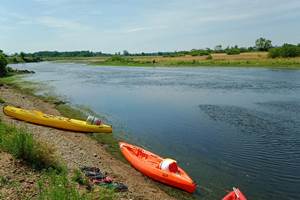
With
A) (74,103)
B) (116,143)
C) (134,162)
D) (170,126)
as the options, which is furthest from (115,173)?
(74,103)

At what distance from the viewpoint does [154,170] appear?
13906mm

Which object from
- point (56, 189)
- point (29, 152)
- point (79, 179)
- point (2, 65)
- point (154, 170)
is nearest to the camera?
point (56, 189)

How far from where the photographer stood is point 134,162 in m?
15.2

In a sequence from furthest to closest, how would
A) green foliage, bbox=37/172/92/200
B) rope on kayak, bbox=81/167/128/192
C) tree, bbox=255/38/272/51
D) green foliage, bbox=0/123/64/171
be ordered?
tree, bbox=255/38/272/51 < rope on kayak, bbox=81/167/128/192 < green foliage, bbox=0/123/64/171 < green foliage, bbox=37/172/92/200

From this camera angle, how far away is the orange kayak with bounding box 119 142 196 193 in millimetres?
12797

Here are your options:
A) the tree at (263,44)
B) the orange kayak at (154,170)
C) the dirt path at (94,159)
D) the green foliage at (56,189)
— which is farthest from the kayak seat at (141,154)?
the tree at (263,44)

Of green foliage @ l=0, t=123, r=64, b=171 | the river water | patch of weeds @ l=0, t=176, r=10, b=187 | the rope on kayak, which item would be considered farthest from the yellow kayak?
patch of weeds @ l=0, t=176, r=10, b=187

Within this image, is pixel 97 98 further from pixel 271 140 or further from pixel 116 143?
pixel 271 140

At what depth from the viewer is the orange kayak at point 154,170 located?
12.8 meters

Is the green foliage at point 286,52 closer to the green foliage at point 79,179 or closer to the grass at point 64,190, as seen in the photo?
the green foliage at point 79,179

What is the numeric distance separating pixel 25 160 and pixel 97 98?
25.4 m

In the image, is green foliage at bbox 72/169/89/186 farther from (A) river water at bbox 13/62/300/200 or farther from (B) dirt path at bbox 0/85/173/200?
(A) river water at bbox 13/62/300/200

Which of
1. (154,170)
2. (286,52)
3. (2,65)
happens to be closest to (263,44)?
(286,52)

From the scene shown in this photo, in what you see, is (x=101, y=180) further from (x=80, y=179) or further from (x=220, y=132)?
(x=220, y=132)
